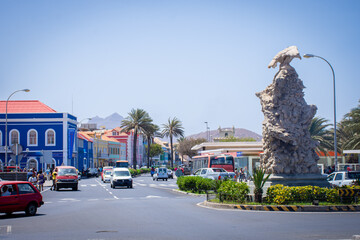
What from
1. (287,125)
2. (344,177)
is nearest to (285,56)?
(287,125)

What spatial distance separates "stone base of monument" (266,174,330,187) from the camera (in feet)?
68.9

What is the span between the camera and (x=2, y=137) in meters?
71.1

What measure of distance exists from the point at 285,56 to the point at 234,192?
7102mm

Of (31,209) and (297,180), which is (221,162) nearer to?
(297,180)

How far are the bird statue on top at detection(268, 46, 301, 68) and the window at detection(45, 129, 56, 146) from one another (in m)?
55.2

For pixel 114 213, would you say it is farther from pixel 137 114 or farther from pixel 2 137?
pixel 137 114

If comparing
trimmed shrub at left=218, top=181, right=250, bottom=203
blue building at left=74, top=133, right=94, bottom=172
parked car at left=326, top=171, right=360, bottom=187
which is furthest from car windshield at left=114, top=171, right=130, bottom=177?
blue building at left=74, top=133, right=94, bottom=172

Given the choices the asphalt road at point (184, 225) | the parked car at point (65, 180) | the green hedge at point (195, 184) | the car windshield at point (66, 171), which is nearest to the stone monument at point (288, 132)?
the asphalt road at point (184, 225)

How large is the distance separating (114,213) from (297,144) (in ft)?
29.0

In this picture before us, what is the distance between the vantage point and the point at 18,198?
17.5 meters

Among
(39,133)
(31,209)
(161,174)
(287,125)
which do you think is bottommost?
(161,174)

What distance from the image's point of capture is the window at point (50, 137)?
7244 cm

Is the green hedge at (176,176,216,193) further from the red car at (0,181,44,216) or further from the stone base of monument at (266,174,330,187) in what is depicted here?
the red car at (0,181,44,216)

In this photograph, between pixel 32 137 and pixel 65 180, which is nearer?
pixel 65 180
